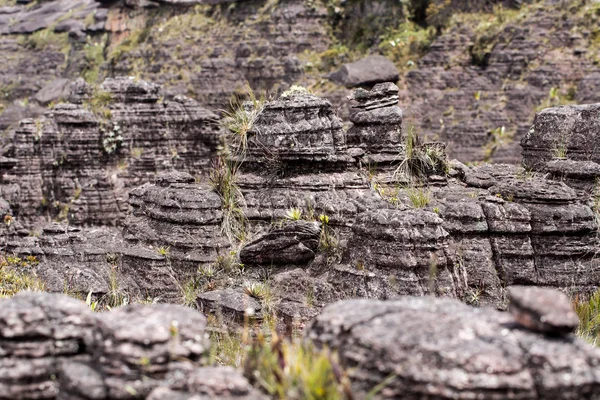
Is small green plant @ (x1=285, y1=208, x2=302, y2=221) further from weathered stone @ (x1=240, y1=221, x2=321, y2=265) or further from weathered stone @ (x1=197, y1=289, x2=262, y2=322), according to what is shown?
weathered stone @ (x1=197, y1=289, x2=262, y2=322)

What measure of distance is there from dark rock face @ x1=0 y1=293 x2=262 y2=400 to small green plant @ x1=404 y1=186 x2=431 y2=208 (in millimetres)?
6650

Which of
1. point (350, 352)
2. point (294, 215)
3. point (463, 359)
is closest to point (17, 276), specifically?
point (294, 215)

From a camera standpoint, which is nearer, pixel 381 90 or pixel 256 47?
pixel 381 90

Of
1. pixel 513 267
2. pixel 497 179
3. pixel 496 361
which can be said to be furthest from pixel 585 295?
pixel 496 361

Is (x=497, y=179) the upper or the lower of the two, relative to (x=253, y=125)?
lower

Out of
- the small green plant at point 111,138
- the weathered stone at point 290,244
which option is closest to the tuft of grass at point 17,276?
the weathered stone at point 290,244

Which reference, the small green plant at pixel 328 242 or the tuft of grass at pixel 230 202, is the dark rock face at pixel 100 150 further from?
the small green plant at pixel 328 242

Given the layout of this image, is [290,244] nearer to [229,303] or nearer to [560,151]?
[229,303]

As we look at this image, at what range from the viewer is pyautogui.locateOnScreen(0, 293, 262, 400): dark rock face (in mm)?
5008

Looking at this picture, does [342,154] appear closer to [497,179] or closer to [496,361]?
[497,179]

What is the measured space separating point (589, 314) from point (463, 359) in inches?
244

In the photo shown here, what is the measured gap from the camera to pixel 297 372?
5016mm

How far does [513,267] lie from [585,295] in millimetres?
1055

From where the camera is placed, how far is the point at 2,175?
25234mm
